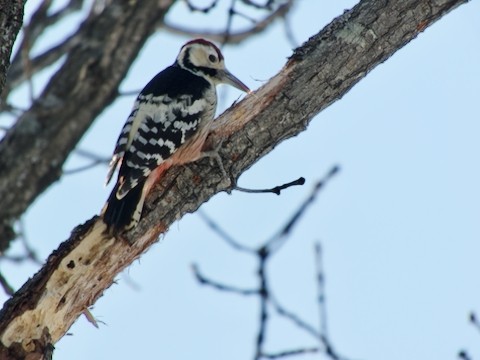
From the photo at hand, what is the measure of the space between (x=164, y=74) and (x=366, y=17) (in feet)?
5.49

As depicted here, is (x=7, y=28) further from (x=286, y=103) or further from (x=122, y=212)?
(x=286, y=103)

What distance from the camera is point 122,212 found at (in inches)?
169

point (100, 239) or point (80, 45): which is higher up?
point (80, 45)

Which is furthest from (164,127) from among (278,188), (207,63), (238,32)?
(238,32)

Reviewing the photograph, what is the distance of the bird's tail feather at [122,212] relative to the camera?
4.32m

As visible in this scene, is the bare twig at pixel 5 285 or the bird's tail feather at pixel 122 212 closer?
the bird's tail feather at pixel 122 212

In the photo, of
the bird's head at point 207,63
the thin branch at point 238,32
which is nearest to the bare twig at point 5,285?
the bird's head at point 207,63

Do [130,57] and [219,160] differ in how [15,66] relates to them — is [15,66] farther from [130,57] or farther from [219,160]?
[219,160]

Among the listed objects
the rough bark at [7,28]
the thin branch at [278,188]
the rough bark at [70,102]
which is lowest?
the rough bark at [7,28]

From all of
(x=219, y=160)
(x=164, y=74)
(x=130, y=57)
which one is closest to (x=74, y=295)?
(x=219, y=160)

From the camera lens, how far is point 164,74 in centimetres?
596

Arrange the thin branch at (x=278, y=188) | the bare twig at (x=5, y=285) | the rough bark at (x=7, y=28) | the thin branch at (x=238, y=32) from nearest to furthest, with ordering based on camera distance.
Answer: the rough bark at (x=7, y=28) → the thin branch at (x=278, y=188) → the bare twig at (x=5, y=285) → the thin branch at (x=238, y=32)

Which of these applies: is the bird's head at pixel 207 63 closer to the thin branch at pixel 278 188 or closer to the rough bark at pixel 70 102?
the rough bark at pixel 70 102

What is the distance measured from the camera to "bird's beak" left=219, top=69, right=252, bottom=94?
20.2ft
